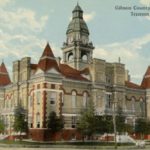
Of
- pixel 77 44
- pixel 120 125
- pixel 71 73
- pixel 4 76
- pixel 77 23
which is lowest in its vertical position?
pixel 120 125

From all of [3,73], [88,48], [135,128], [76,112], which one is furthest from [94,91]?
[3,73]

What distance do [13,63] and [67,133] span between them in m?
19.0

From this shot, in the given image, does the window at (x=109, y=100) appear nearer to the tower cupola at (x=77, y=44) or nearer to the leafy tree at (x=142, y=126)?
the leafy tree at (x=142, y=126)

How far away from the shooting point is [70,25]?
92500mm

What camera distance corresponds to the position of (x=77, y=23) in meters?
91.4

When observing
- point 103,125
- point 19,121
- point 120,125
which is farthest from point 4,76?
point 120,125

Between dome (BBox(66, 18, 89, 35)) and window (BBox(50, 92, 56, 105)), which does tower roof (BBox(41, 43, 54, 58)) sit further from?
dome (BBox(66, 18, 89, 35))

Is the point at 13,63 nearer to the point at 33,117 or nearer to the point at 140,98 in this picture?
the point at 33,117

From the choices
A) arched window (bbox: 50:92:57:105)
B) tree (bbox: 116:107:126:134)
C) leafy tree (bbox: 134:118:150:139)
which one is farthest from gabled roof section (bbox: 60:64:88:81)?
leafy tree (bbox: 134:118:150:139)

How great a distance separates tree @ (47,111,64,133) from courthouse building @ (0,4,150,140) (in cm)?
100

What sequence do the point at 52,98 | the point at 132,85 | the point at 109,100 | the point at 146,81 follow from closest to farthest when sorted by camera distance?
1. the point at 52,98
2. the point at 109,100
3. the point at 132,85
4. the point at 146,81

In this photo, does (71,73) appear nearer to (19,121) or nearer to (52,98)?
(52,98)

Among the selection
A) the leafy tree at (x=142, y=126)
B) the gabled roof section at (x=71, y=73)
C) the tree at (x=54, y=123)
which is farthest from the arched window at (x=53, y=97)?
the leafy tree at (x=142, y=126)

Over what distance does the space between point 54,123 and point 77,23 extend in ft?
102
